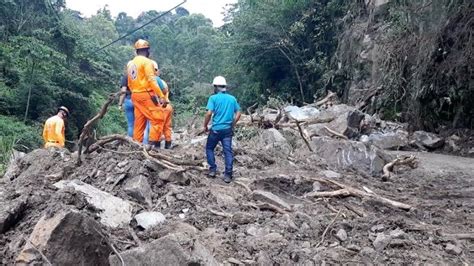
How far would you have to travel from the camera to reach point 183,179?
584 centimetres

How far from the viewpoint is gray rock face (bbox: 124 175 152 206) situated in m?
5.25

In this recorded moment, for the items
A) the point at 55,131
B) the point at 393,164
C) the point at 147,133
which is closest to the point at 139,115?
Result: the point at 147,133

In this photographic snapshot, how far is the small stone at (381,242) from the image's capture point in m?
4.61

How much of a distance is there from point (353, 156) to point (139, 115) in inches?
142

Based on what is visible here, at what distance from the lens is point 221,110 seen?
640cm

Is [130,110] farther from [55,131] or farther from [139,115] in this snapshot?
[55,131]

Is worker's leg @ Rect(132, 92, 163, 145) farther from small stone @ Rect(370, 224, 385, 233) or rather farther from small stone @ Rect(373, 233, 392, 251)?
small stone @ Rect(373, 233, 392, 251)

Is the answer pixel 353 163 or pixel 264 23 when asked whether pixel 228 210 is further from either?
pixel 264 23

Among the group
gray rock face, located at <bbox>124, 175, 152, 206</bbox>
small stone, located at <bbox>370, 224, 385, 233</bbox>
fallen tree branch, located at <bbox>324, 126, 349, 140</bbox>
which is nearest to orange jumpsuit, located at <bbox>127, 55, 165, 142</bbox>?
gray rock face, located at <bbox>124, 175, 152, 206</bbox>

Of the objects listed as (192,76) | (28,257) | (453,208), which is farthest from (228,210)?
(192,76)

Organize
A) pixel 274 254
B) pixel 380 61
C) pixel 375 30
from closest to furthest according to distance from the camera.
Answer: pixel 274 254
pixel 380 61
pixel 375 30

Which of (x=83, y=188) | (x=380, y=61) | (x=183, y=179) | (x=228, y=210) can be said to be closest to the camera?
(x=83, y=188)

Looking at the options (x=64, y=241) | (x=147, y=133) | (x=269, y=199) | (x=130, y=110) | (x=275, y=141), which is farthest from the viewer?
(x=275, y=141)

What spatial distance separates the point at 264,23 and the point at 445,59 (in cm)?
1172
